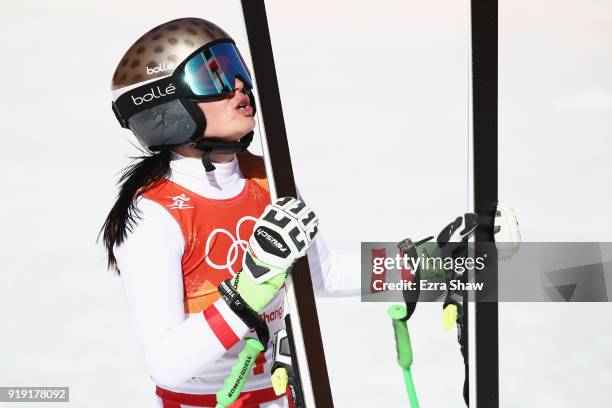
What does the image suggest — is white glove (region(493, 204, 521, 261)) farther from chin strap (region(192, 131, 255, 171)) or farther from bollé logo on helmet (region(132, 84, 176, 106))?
bollé logo on helmet (region(132, 84, 176, 106))

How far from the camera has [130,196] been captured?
2.49m

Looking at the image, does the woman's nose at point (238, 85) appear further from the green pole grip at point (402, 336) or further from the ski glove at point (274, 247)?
the green pole grip at point (402, 336)

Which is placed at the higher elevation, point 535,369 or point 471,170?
point 471,170

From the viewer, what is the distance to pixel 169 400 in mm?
2613

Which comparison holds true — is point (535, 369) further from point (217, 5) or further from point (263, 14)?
point (217, 5)

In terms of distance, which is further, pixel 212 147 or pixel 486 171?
pixel 212 147

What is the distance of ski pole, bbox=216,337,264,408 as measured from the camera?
94.2 inches

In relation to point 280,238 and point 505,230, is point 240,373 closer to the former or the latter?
point 280,238

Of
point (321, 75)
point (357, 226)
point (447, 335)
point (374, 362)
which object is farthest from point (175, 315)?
point (321, 75)

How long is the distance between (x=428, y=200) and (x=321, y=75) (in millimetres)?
1958

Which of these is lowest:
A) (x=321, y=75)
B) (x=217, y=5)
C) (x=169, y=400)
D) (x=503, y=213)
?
(x=169, y=400)

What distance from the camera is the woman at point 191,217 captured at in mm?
2316

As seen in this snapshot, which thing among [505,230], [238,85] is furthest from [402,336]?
[238,85]

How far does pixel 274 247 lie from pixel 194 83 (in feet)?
1.56
